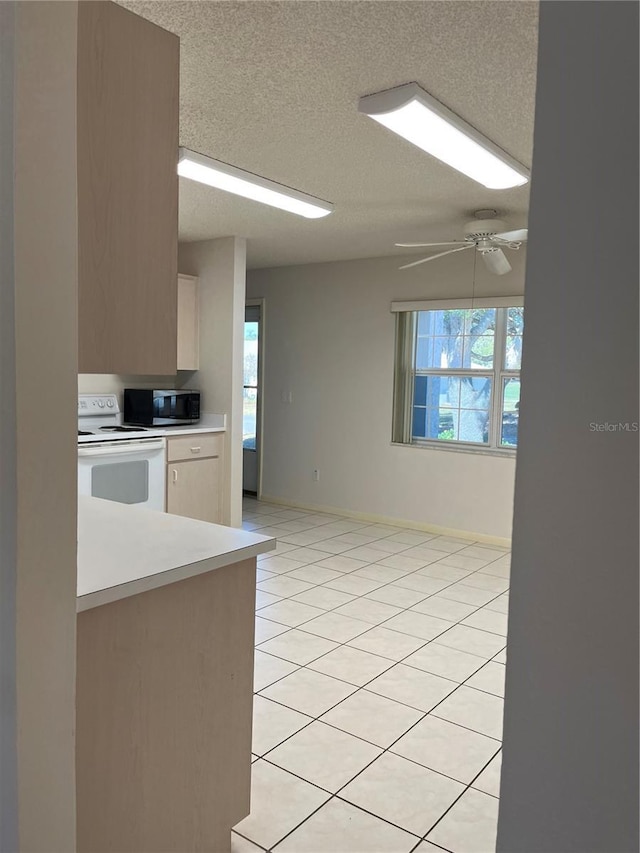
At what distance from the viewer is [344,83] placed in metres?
2.29

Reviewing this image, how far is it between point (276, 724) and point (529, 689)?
7.42 feet

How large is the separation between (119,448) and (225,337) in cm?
134

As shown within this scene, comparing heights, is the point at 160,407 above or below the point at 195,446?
above

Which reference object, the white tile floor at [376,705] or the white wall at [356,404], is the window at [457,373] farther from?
the white tile floor at [376,705]

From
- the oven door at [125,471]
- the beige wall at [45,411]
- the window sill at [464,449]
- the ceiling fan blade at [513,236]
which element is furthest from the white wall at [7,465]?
the window sill at [464,449]

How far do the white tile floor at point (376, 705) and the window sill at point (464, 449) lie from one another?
949mm

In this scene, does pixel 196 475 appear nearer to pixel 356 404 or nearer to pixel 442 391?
pixel 356 404

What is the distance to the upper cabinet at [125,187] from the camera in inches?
47.8

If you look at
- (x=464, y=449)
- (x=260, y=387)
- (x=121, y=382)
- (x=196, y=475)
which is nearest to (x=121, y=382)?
(x=121, y=382)

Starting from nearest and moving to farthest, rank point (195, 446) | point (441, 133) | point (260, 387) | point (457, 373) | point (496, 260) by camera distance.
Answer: point (441, 133)
point (496, 260)
point (195, 446)
point (457, 373)
point (260, 387)

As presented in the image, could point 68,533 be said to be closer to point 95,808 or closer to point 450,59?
point 95,808

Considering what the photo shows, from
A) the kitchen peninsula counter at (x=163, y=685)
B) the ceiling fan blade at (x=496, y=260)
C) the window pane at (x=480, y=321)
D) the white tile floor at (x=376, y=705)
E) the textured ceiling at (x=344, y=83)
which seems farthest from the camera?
the window pane at (x=480, y=321)

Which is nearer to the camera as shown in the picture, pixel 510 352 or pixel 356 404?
pixel 510 352

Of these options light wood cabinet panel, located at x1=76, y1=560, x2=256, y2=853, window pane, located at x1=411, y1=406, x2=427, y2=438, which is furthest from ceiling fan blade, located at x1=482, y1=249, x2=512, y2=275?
light wood cabinet panel, located at x1=76, y1=560, x2=256, y2=853
